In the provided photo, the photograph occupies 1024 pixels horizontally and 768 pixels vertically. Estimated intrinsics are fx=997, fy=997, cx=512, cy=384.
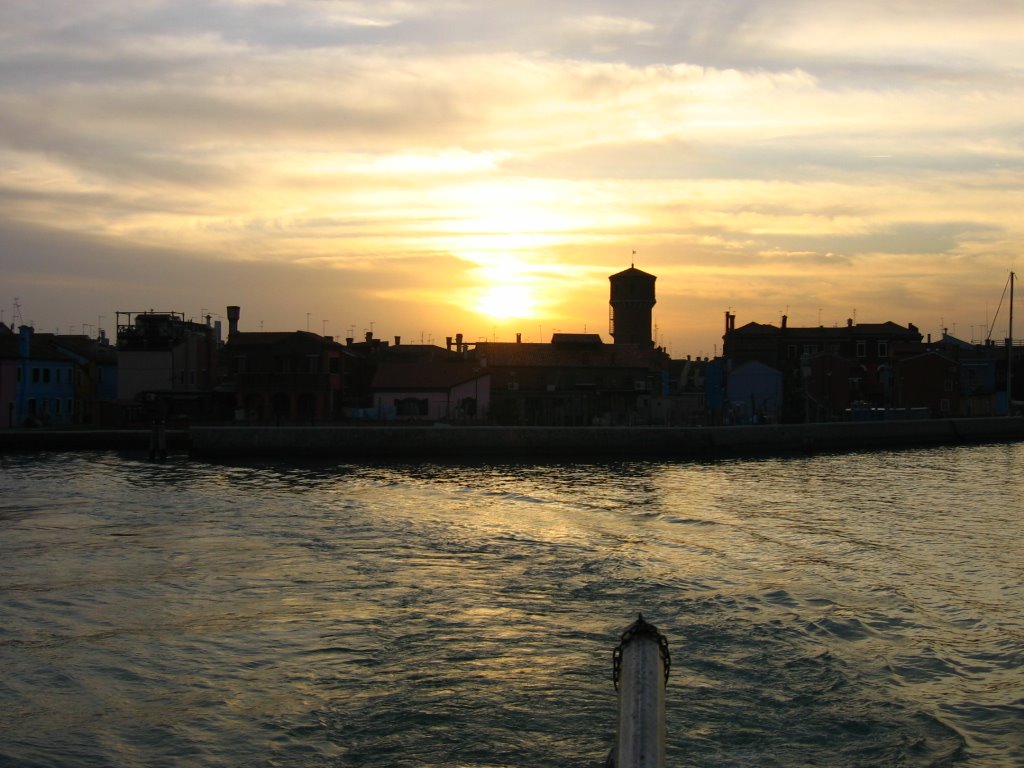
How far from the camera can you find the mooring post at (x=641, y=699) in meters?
7.60

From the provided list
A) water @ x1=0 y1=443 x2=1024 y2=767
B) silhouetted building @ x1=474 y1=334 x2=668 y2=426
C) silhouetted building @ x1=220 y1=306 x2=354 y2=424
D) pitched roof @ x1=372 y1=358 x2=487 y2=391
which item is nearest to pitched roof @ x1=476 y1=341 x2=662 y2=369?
silhouetted building @ x1=474 y1=334 x2=668 y2=426

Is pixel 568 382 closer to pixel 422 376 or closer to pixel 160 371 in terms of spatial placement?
pixel 422 376

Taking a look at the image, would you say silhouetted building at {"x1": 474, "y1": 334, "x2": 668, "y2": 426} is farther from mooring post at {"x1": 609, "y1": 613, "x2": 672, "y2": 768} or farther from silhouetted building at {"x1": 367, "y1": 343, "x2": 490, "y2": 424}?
mooring post at {"x1": 609, "y1": 613, "x2": 672, "y2": 768}

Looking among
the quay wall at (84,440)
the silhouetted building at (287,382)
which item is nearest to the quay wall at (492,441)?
the quay wall at (84,440)

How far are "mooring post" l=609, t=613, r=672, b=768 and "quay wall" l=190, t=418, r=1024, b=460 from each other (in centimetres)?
4742

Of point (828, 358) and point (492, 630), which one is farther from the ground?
point (828, 358)

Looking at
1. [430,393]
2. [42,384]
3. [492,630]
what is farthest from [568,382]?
[492,630]

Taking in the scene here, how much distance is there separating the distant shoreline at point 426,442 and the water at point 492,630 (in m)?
20.2

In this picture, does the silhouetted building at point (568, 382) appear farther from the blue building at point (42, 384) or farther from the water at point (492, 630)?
the water at point (492, 630)

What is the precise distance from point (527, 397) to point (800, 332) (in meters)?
28.5

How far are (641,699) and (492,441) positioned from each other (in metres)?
49.0

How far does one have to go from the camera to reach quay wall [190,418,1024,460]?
55.6 metres

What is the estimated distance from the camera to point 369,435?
56.6 meters

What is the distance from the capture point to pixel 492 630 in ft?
57.4
